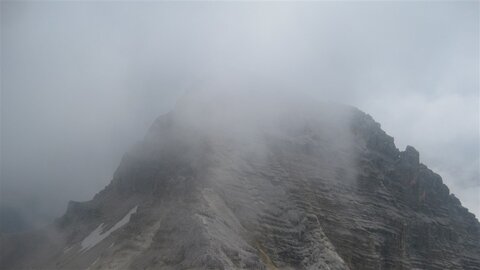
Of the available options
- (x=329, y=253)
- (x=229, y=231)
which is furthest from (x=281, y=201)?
(x=229, y=231)

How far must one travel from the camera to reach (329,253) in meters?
142

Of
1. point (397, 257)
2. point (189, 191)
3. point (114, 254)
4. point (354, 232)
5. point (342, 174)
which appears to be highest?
point (189, 191)

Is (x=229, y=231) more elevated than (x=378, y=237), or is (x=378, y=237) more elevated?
(x=229, y=231)

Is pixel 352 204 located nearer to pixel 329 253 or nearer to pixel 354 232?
pixel 354 232

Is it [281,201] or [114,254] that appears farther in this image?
[281,201]

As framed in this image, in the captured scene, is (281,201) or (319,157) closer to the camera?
(281,201)

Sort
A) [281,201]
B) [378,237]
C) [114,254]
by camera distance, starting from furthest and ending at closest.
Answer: [378,237]
[281,201]
[114,254]

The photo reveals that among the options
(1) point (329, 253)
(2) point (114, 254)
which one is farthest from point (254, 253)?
(2) point (114, 254)

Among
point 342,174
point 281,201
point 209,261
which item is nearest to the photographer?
point 209,261

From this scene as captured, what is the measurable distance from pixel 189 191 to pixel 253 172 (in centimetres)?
2958

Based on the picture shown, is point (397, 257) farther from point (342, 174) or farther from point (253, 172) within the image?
point (253, 172)

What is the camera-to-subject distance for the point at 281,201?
15950 centimetres

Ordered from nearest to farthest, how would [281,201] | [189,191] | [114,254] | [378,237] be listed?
[114,254] → [189,191] → [281,201] → [378,237]

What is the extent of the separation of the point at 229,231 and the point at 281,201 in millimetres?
35741
